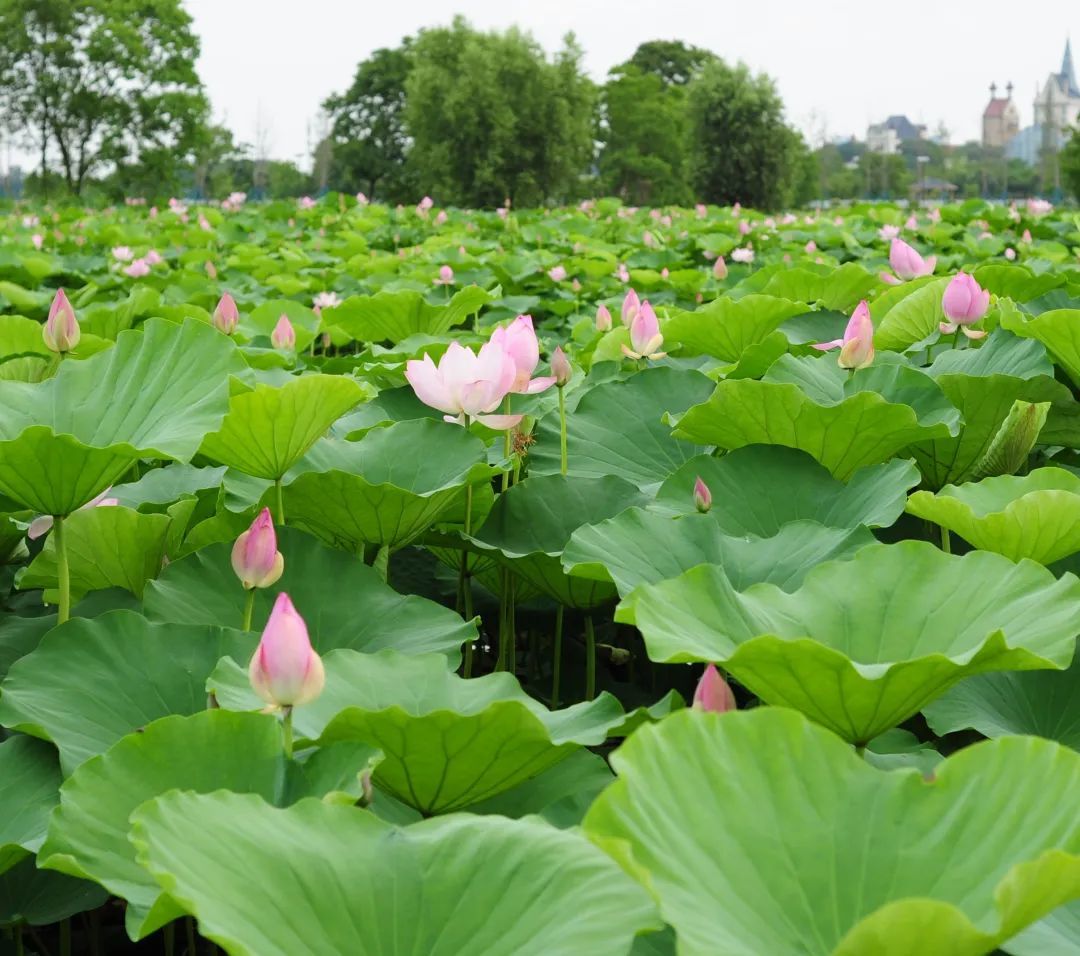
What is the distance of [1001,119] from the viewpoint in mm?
101812

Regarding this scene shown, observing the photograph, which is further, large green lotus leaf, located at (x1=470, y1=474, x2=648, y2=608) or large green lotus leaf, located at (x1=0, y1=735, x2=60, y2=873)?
large green lotus leaf, located at (x1=470, y1=474, x2=648, y2=608)

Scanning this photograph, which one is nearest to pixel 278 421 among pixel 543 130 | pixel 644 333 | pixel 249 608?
pixel 249 608

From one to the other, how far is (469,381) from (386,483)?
224 millimetres

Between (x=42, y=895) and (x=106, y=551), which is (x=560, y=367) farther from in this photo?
(x=42, y=895)

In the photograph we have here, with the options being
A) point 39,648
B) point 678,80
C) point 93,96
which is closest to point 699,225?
point 39,648

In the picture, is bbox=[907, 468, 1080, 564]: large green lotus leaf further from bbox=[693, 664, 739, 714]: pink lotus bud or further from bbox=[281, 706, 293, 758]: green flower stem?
bbox=[281, 706, 293, 758]: green flower stem

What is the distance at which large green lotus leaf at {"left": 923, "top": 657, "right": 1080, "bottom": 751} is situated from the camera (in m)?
0.91

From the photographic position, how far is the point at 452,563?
1383 mm

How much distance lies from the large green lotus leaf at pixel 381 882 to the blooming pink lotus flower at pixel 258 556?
1.14 feet

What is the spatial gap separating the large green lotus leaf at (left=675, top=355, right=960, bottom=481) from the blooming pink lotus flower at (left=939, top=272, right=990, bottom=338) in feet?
0.87

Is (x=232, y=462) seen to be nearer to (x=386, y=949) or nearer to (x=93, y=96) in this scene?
(x=386, y=949)

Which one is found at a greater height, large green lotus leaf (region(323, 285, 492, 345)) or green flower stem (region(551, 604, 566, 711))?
large green lotus leaf (region(323, 285, 492, 345))

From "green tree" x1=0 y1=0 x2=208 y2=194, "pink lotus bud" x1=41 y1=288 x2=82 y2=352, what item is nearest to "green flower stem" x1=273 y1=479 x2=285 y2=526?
"pink lotus bud" x1=41 y1=288 x2=82 y2=352

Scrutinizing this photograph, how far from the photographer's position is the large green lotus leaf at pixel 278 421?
111cm
